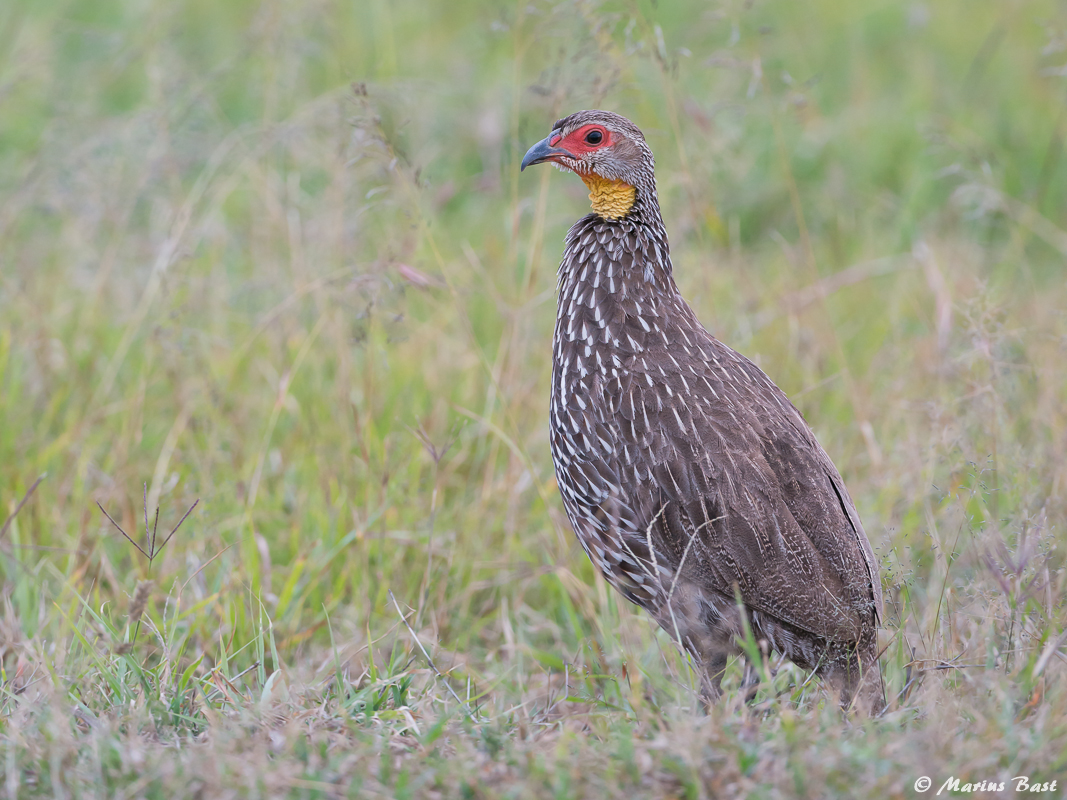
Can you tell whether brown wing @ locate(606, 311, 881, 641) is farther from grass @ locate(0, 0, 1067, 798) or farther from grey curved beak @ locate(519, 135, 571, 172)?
grey curved beak @ locate(519, 135, 571, 172)

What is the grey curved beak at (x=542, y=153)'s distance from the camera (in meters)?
3.45

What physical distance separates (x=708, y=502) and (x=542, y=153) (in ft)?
4.02

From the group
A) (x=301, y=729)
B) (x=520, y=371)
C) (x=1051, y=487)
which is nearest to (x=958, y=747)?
(x=301, y=729)

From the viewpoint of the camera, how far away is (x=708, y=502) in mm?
2998

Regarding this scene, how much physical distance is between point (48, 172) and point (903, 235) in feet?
14.2

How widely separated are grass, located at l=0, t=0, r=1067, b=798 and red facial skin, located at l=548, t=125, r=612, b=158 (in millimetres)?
418

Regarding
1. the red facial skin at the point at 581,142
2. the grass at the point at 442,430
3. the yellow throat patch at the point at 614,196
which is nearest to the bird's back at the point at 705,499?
the grass at the point at 442,430

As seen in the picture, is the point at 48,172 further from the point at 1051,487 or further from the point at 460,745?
the point at 1051,487

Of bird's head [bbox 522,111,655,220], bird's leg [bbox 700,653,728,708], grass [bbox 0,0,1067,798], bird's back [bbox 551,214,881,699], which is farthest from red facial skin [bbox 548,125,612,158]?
bird's leg [bbox 700,653,728,708]

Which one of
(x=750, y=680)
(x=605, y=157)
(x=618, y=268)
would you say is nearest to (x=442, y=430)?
(x=618, y=268)

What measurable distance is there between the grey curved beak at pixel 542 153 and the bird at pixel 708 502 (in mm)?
509

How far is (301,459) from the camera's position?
14.4 feet

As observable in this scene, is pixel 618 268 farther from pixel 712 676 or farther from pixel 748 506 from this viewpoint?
pixel 712 676

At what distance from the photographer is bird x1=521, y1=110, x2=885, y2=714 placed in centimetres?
298
